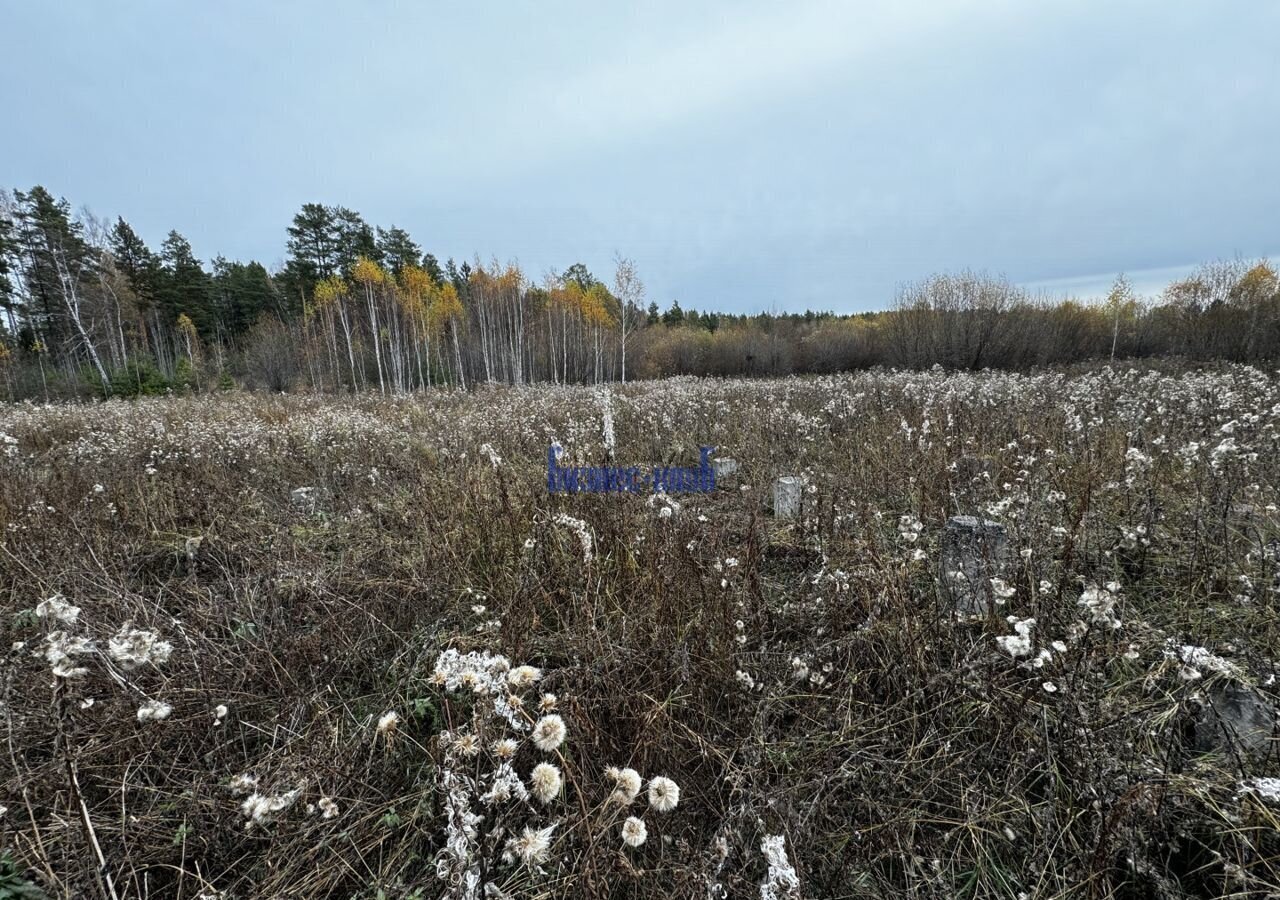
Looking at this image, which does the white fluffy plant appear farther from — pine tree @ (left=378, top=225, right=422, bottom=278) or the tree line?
pine tree @ (left=378, top=225, right=422, bottom=278)

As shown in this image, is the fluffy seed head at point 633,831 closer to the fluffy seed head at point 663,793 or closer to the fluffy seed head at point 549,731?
the fluffy seed head at point 663,793

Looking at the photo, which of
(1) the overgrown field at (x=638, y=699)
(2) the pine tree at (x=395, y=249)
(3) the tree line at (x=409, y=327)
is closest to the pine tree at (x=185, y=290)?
(3) the tree line at (x=409, y=327)

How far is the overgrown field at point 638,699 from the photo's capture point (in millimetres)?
1286

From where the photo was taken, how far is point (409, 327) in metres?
31.7

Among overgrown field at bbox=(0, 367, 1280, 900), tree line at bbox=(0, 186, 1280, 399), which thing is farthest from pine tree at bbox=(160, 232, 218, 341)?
overgrown field at bbox=(0, 367, 1280, 900)

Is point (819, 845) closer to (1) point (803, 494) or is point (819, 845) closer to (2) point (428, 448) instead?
(1) point (803, 494)

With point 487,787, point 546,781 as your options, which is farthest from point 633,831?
point 487,787

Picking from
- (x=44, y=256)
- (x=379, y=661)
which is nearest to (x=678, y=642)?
(x=379, y=661)

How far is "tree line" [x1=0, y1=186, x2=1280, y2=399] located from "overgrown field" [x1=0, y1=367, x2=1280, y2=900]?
72.0ft

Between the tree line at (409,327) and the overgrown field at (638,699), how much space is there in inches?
864

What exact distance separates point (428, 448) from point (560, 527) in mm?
3569

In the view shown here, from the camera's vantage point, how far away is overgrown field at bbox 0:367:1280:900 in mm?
1286

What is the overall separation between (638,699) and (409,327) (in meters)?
34.7

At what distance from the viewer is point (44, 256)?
27891 mm
